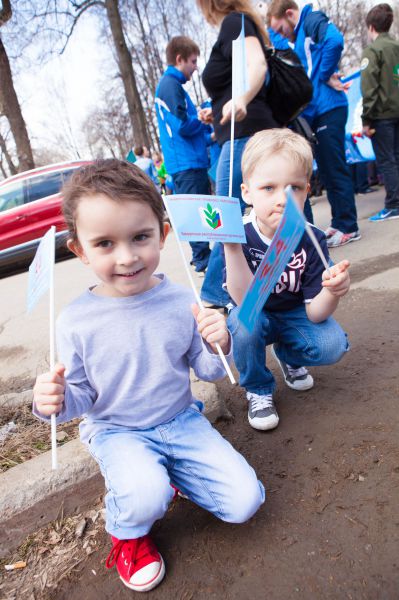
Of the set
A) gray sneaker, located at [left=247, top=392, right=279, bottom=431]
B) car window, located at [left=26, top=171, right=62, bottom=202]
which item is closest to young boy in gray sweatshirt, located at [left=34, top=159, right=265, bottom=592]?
gray sneaker, located at [left=247, top=392, right=279, bottom=431]

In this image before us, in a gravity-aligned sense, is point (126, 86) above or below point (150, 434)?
above

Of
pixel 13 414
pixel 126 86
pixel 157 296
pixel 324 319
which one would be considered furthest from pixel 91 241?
pixel 126 86

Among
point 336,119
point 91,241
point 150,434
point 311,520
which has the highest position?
point 91,241

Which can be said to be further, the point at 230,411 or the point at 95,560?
the point at 230,411

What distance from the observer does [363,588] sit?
3.42 feet

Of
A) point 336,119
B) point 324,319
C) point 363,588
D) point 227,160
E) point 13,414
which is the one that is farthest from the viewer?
point 336,119

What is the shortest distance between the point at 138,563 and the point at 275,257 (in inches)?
35.9

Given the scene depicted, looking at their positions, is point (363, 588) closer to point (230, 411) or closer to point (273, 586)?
point (273, 586)

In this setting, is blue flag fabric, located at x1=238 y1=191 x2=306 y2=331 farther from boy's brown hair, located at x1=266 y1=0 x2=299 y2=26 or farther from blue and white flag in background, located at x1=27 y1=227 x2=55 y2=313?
boy's brown hair, located at x1=266 y1=0 x2=299 y2=26

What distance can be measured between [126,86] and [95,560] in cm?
1129

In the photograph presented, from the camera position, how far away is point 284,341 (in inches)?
73.2

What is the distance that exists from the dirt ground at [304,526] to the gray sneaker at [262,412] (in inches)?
1.5

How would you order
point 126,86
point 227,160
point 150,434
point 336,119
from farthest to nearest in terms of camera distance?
point 126,86 → point 336,119 → point 227,160 → point 150,434

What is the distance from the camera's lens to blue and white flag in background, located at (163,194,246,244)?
128 cm
